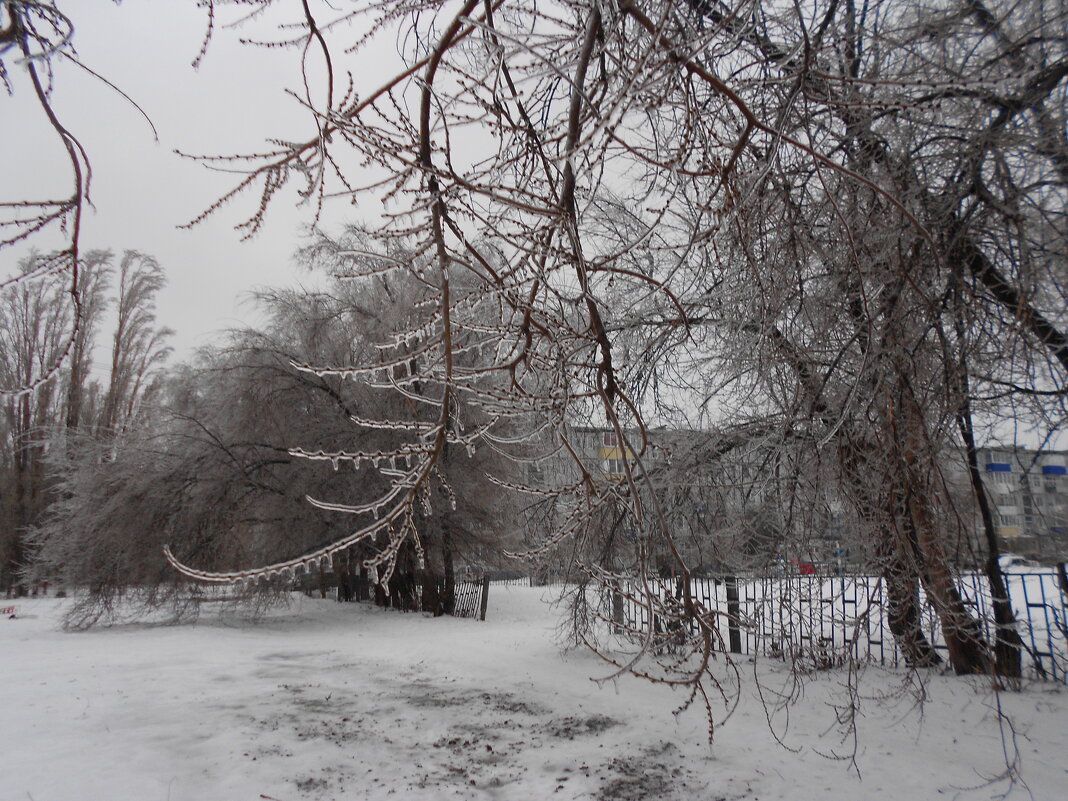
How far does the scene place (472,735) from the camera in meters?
6.34

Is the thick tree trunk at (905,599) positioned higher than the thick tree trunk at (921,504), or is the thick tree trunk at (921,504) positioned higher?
the thick tree trunk at (921,504)

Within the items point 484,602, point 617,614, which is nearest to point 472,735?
point 617,614

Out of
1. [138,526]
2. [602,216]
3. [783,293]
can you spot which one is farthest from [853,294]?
[138,526]

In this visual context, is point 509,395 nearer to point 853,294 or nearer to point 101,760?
point 853,294

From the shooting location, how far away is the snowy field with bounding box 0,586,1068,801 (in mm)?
4902

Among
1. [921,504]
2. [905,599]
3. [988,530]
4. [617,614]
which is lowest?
[617,614]

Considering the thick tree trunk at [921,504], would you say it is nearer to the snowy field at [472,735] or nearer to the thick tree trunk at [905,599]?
the thick tree trunk at [905,599]

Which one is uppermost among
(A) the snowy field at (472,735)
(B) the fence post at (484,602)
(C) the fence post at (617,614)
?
(C) the fence post at (617,614)

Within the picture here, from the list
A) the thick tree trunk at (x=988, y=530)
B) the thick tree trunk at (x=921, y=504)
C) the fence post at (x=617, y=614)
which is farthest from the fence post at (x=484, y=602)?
the thick tree trunk at (x=921, y=504)

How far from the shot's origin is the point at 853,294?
4.20m

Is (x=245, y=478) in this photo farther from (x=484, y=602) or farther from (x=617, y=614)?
(x=617, y=614)

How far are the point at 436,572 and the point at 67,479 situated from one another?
753cm

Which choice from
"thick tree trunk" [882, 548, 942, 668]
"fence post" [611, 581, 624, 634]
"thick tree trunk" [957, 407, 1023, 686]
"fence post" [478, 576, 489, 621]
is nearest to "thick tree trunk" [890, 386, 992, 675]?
"thick tree trunk" [882, 548, 942, 668]

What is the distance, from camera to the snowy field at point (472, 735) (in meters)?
4.90
